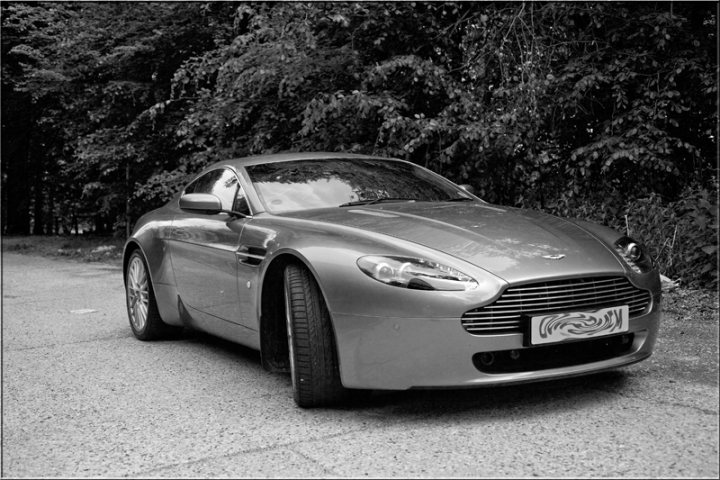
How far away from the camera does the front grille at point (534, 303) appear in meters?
3.42

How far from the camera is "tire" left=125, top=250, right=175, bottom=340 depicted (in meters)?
5.89

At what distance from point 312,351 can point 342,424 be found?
0.35 meters

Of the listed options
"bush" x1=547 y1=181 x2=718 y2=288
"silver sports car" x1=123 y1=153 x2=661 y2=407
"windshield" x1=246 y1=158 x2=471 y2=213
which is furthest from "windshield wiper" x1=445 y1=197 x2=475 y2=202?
"bush" x1=547 y1=181 x2=718 y2=288

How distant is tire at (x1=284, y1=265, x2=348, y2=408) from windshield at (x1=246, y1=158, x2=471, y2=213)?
893 millimetres

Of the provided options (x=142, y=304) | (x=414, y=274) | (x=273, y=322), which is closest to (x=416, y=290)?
(x=414, y=274)

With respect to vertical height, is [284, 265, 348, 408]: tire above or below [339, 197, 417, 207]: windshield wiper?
below

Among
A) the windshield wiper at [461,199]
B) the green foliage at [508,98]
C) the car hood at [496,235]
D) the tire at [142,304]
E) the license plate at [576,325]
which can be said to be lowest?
the tire at [142,304]

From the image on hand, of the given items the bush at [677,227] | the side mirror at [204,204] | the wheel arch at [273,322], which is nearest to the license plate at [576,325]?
the wheel arch at [273,322]

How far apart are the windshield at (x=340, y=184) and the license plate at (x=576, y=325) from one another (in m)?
1.54

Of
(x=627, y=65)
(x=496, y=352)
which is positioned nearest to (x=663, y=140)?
(x=627, y=65)

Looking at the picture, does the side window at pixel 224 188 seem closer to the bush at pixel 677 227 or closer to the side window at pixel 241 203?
the side window at pixel 241 203

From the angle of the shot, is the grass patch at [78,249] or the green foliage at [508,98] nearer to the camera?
the green foliage at [508,98]

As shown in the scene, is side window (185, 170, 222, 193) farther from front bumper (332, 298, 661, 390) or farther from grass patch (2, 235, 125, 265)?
grass patch (2, 235, 125, 265)

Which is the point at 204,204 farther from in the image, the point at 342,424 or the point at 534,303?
the point at 534,303
